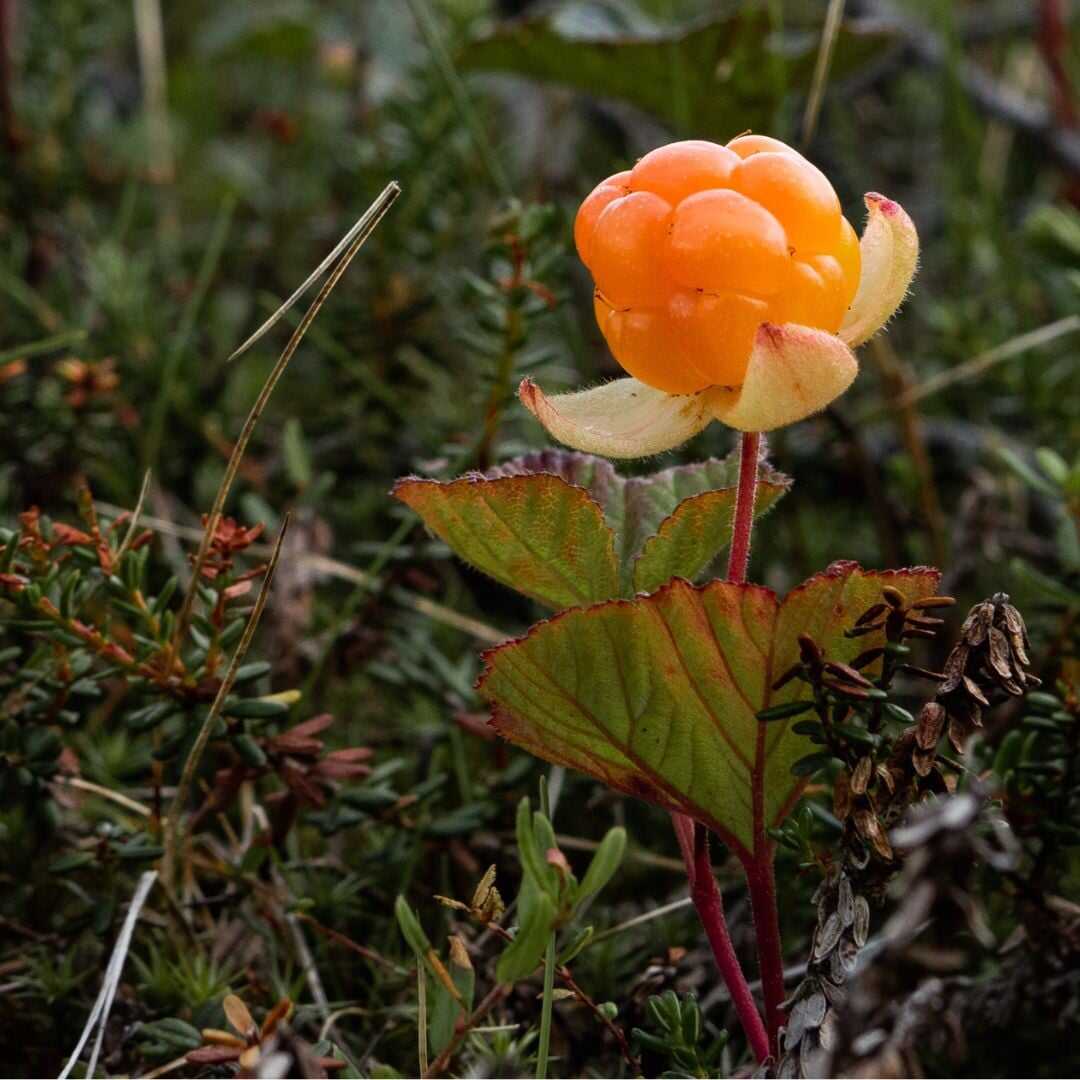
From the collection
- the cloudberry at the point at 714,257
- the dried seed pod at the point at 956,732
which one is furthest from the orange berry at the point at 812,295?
the dried seed pod at the point at 956,732

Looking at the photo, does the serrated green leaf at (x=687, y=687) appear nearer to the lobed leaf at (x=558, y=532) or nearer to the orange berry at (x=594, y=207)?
the lobed leaf at (x=558, y=532)

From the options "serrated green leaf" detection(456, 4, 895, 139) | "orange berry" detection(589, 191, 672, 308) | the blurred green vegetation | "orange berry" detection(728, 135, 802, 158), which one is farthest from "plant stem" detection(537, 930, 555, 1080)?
"serrated green leaf" detection(456, 4, 895, 139)

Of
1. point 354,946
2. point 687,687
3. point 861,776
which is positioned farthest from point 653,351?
point 354,946

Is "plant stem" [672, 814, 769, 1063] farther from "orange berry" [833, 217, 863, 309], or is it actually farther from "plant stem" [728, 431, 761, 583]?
"orange berry" [833, 217, 863, 309]

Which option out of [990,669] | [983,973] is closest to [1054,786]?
[983,973]

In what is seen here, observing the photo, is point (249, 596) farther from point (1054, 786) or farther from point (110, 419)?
Answer: point (1054, 786)
